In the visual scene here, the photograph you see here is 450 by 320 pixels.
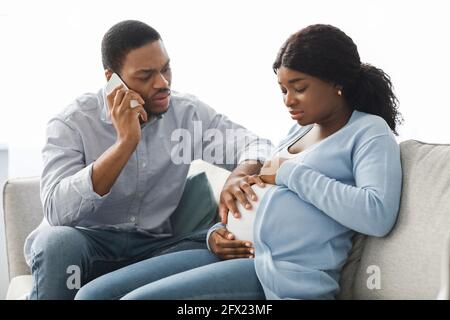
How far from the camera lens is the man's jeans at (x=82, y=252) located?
160cm

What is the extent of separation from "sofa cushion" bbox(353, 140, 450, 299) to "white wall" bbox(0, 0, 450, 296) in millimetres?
910

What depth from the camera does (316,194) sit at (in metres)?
1.40

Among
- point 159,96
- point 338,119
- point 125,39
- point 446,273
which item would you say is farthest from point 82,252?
point 446,273

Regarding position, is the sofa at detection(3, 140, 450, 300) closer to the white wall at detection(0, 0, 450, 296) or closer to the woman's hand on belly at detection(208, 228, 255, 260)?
the woman's hand on belly at detection(208, 228, 255, 260)

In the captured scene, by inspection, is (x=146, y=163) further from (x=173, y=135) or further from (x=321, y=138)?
(x=321, y=138)

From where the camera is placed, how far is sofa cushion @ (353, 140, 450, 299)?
1.35 meters

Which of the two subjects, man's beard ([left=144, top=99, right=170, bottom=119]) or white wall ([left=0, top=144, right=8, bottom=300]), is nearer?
man's beard ([left=144, top=99, right=170, bottom=119])

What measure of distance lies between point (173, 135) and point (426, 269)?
809 millimetres

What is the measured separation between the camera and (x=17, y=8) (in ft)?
7.84

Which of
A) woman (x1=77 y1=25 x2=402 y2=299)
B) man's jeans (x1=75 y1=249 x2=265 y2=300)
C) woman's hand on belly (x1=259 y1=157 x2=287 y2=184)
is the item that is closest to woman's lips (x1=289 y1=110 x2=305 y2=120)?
woman (x1=77 y1=25 x2=402 y2=299)

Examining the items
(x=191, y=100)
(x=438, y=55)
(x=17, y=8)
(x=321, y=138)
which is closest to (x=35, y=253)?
(x=191, y=100)

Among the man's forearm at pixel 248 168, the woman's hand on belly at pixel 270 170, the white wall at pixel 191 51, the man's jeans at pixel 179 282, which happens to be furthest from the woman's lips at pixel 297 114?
the white wall at pixel 191 51

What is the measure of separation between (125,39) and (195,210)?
51cm

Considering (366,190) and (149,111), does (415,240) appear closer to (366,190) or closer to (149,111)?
(366,190)
